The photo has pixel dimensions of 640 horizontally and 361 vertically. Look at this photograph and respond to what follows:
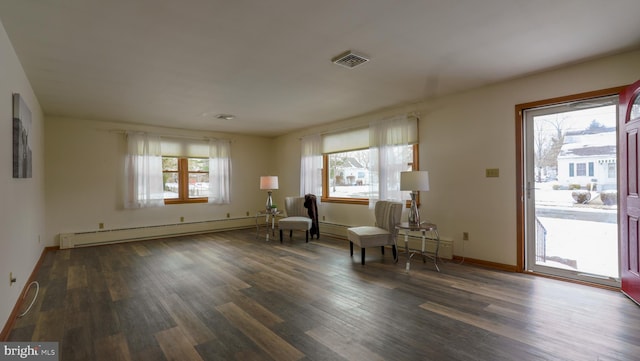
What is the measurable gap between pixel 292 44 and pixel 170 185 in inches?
206

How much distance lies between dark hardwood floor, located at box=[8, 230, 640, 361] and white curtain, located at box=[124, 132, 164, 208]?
2.07m

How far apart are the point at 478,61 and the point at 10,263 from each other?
4.90 metres

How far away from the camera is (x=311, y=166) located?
270 inches

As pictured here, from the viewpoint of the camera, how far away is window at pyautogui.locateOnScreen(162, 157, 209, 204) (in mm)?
6715

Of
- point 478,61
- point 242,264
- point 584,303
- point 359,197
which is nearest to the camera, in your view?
point 584,303

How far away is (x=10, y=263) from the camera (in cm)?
263

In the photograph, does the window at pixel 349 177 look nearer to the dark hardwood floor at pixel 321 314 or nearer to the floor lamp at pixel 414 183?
the floor lamp at pixel 414 183

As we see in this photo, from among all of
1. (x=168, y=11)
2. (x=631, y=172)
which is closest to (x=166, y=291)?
(x=168, y=11)

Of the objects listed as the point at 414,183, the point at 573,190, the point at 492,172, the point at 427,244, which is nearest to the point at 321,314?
the point at 414,183

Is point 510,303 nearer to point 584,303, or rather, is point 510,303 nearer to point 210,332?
point 584,303

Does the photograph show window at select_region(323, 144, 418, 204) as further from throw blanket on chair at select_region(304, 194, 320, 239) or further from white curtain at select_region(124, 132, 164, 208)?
white curtain at select_region(124, 132, 164, 208)

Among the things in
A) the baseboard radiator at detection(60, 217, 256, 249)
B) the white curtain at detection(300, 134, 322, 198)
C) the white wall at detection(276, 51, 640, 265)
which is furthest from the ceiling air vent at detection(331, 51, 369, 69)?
the baseboard radiator at detection(60, 217, 256, 249)

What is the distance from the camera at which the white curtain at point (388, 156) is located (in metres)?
5.05

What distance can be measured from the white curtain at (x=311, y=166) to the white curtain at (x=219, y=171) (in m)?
1.87
